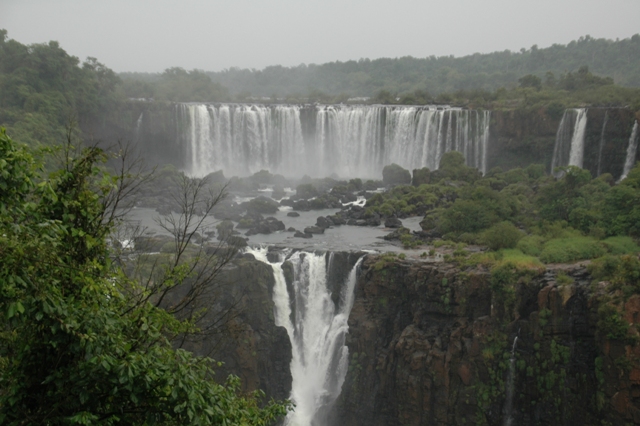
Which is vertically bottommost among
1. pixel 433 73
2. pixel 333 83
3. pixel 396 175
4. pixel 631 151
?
pixel 396 175

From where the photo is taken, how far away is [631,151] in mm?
33625

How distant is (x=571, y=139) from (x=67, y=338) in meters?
35.6

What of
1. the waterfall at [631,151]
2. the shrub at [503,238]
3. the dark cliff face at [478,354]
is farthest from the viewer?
the waterfall at [631,151]

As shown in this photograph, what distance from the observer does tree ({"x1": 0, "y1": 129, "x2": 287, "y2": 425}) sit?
5750mm

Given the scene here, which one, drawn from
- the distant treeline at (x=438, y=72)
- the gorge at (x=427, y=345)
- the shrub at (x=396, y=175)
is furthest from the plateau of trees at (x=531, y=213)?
the distant treeline at (x=438, y=72)

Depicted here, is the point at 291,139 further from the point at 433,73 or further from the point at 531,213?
the point at 433,73

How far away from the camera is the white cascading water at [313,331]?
21.3 m

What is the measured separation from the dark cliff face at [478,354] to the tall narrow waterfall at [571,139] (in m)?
19.3

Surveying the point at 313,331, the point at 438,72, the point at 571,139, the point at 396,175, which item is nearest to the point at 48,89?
the point at 396,175

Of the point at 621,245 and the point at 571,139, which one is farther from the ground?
the point at 571,139

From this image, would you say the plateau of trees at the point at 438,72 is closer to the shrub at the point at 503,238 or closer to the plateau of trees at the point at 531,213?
the plateau of trees at the point at 531,213

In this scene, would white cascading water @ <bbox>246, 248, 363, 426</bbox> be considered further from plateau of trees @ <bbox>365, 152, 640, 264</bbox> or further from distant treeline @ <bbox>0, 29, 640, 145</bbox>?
distant treeline @ <bbox>0, 29, 640, 145</bbox>

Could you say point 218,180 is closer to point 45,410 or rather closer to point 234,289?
point 234,289

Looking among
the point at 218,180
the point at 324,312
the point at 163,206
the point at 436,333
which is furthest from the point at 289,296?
the point at 218,180
